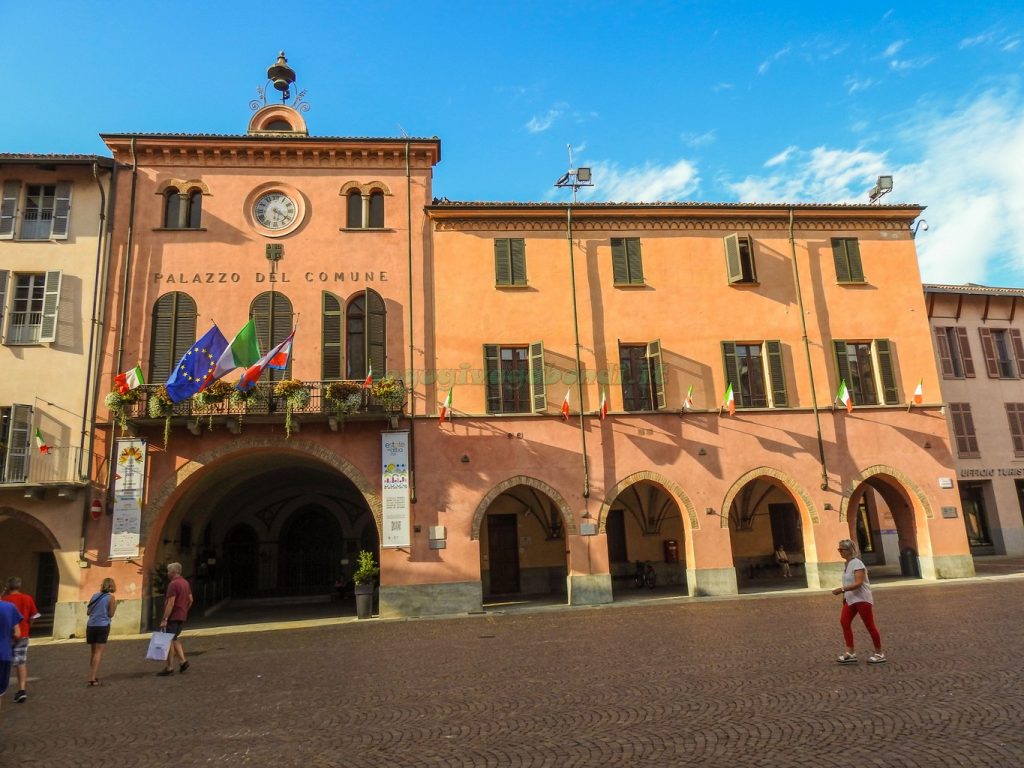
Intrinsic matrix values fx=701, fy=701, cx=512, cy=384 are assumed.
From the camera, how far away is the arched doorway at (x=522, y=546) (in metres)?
24.3

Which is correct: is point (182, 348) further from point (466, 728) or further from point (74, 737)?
point (466, 728)

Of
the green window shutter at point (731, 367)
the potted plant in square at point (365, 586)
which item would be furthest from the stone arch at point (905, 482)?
the potted plant in square at point (365, 586)

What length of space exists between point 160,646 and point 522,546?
47.3ft

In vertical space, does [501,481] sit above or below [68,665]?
above

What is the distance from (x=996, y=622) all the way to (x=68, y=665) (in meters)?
17.4

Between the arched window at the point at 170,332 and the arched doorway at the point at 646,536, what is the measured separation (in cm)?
1497

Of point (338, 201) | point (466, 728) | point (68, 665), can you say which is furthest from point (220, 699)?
point (338, 201)

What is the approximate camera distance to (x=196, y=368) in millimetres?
17547

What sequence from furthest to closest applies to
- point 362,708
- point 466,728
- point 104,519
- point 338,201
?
point 338,201 → point 104,519 → point 362,708 → point 466,728

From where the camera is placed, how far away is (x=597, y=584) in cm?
2009

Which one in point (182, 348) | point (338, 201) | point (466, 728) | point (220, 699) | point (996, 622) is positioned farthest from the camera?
point (338, 201)

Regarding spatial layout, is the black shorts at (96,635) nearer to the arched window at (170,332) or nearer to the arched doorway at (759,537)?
the arched window at (170,332)

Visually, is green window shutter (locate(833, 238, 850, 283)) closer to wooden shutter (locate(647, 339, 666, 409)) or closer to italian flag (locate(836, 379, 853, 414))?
italian flag (locate(836, 379, 853, 414))

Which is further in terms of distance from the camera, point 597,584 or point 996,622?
point 597,584
